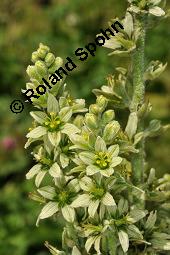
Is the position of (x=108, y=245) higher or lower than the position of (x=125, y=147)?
lower

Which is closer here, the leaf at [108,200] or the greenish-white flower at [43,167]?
the leaf at [108,200]

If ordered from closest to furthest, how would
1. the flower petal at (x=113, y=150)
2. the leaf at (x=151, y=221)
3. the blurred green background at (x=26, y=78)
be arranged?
Result: the flower petal at (x=113, y=150)
the leaf at (x=151, y=221)
the blurred green background at (x=26, y=78)

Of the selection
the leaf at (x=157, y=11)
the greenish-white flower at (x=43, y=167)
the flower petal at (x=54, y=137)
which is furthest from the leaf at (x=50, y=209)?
the leaf at (x=157, y=11)

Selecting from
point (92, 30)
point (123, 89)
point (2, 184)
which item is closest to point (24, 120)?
point (2, 184)

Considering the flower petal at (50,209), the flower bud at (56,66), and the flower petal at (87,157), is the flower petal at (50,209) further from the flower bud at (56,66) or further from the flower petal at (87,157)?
the flower bud at (56,66)

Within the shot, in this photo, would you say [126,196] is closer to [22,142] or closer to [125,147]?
[125,147]

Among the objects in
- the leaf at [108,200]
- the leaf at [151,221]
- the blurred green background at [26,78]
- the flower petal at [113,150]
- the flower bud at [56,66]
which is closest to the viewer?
the leaf at [108,200]
